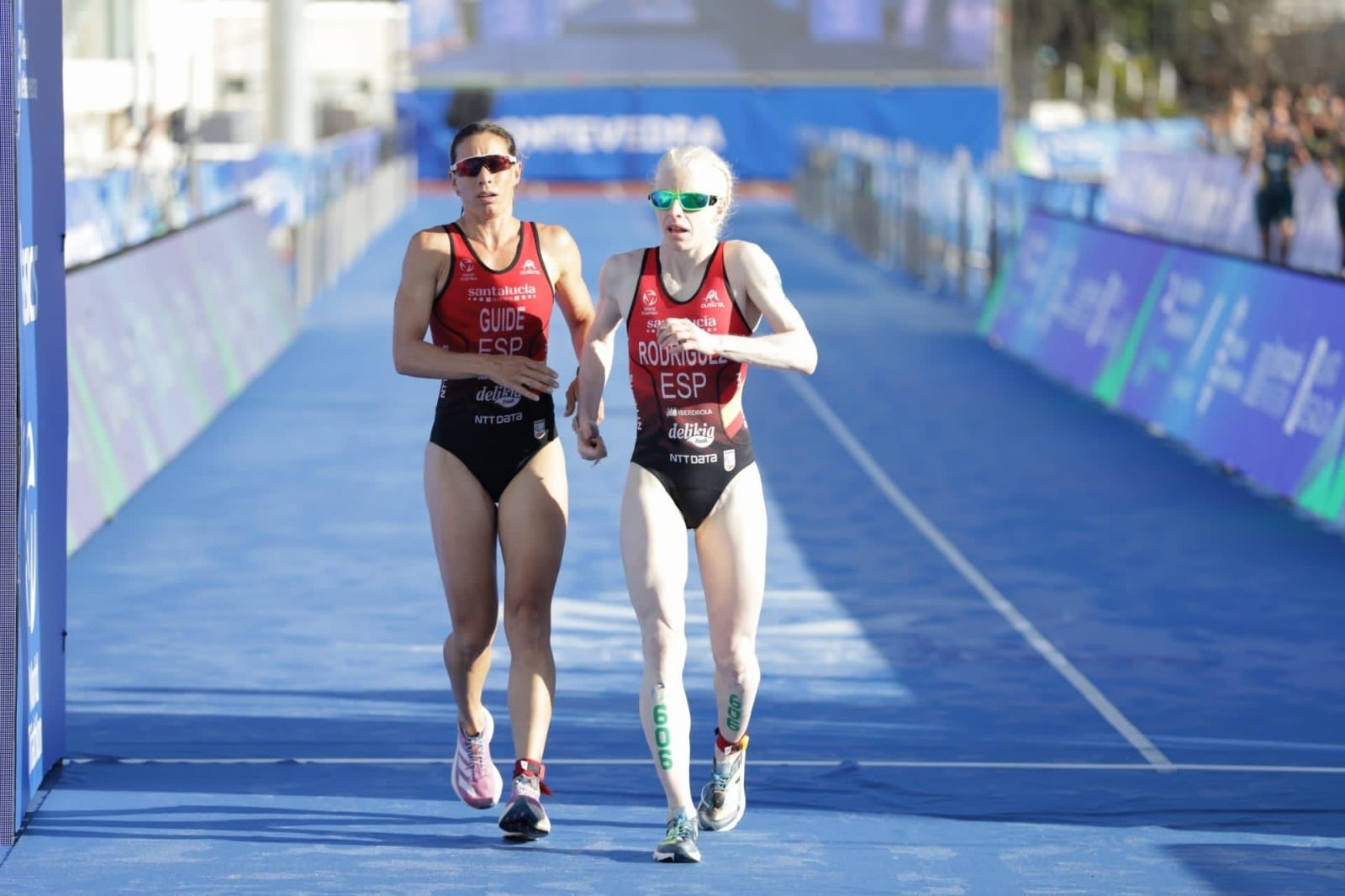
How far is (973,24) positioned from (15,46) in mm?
52786

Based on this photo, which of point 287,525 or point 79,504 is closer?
point 79,504

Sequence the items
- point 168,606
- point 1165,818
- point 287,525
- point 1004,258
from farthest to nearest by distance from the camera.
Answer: point 1004,258 → point 287,525 → point 168,606 → point 1165,818

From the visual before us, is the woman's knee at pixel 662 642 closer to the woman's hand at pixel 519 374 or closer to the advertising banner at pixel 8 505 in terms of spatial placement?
the woman's hand at pixel 519 374

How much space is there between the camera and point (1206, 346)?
16.2 metres

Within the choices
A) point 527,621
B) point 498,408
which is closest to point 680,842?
point 527,621

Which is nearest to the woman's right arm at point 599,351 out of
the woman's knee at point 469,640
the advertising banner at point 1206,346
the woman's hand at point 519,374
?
the woman's hand at point 519,374

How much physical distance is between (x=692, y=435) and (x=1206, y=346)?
10030 mm

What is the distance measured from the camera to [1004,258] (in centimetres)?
2647

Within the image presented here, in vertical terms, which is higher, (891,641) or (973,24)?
(973,24)

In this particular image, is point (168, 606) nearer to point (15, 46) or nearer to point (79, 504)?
point (79, 504)

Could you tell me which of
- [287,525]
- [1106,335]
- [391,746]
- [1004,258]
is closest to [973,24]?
[1004,258]

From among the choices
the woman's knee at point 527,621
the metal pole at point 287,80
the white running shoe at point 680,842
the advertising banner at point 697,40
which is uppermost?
the advertising banner at point 697,40

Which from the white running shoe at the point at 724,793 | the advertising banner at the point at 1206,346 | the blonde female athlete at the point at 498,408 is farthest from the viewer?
the advertising banner at the point at 1206,346

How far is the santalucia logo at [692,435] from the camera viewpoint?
691 centimetres
